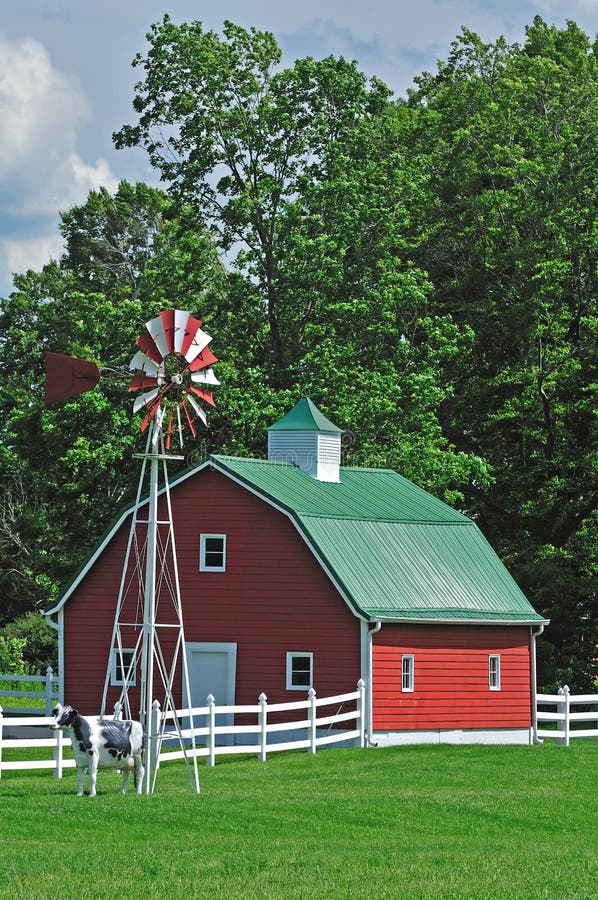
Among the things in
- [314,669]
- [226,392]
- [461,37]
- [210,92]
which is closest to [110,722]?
[314,669]

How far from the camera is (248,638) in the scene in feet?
103

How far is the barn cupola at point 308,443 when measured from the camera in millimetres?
34750

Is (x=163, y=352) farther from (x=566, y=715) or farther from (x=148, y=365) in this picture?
(x=566, y=715)

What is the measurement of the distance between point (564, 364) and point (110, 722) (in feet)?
90.6

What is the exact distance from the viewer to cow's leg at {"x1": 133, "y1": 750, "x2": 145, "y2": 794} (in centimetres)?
2050

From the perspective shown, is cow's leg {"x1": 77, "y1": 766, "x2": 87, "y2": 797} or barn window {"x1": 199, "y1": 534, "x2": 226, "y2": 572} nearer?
cow's leg {"x1": 77, "y1": 766, "x2": 87, "y2": 797}

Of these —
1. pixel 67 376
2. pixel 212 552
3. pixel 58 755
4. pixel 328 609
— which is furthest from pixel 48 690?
pixel 67 376

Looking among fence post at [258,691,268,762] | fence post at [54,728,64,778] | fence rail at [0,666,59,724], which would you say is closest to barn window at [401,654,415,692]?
fence post at [258,691,268,762]

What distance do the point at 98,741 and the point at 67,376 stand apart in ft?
21.8

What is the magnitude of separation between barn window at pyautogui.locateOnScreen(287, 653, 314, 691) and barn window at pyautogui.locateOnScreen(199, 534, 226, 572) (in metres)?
2.62

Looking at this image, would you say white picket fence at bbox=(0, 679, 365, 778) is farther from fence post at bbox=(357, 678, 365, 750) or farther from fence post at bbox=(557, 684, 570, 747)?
fence post at bbox=(557, 684, 570, 747)

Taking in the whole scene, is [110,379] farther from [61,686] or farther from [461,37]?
[461,37]

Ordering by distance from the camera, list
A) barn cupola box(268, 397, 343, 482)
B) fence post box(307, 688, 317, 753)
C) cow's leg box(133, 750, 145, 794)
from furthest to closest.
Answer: barn cupola box(268, 397, 343, 482)
fence post box(307, 688, 317, 753)
cow's leg box(133, 750, 145, 794)

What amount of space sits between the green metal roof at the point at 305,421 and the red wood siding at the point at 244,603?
3.77 meters
